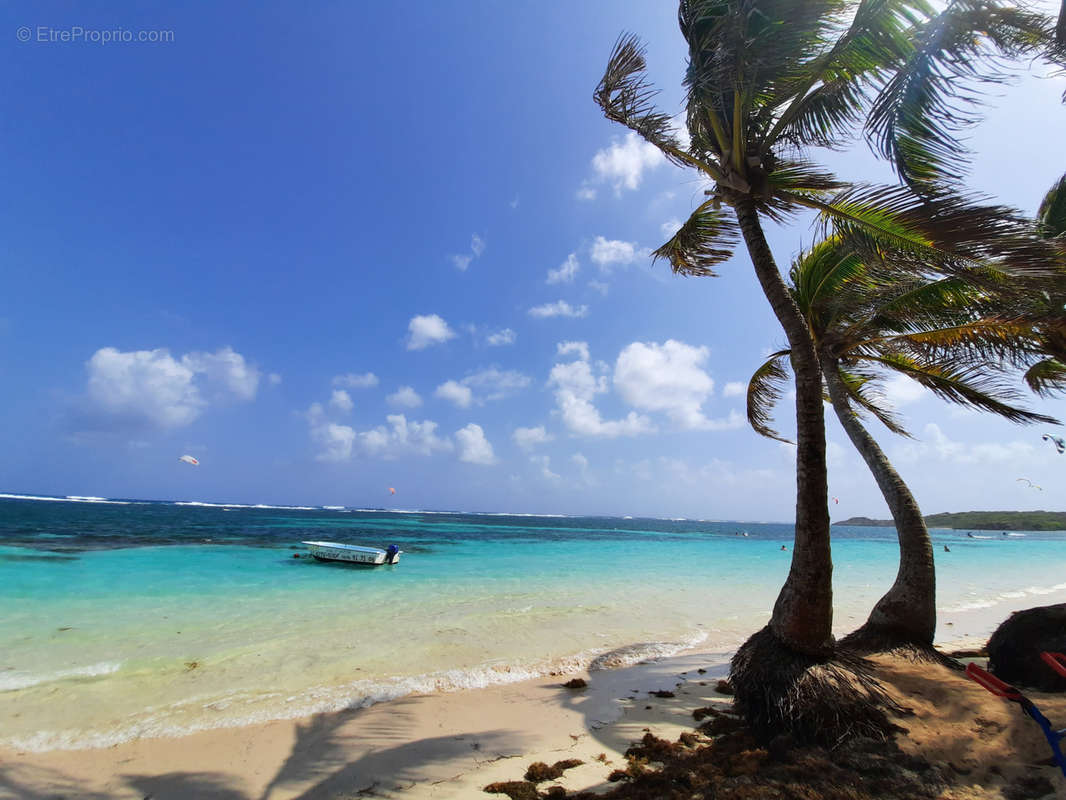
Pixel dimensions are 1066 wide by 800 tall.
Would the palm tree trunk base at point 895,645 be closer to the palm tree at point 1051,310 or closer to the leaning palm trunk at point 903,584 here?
the leaning palm trunk at point 903,584

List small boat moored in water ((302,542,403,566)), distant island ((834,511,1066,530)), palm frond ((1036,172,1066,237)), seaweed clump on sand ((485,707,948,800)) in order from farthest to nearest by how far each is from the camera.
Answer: distant island ((834,511,1066,530)) < small boat moored in water ((302,542,403,566)) < palm frond ((1036,172,1066,237)) < seaweed clump on sand ((485,707,948,800))

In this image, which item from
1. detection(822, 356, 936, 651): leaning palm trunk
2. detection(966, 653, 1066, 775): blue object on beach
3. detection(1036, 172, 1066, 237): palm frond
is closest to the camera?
detection(966, 653, 1066, 775): blue object on beach

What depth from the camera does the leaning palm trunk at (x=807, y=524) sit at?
423 centimetres

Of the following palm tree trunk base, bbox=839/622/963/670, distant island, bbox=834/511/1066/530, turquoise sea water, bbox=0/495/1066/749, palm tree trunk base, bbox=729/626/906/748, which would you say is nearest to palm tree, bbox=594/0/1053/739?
palm tree trunk base, bbox=729/626/906/748

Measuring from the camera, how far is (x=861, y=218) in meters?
4.63

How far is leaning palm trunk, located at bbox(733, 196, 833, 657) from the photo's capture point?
167 inches

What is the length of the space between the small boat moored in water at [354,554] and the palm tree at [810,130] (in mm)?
16727

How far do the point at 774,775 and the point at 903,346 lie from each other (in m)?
5.88

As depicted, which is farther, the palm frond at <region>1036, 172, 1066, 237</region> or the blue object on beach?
the palm frond at <region>1036, 172, 1066, 237</region>

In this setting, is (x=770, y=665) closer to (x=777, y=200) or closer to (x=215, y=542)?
(x=777, y=200)

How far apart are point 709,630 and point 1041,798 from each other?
7293 millimetres

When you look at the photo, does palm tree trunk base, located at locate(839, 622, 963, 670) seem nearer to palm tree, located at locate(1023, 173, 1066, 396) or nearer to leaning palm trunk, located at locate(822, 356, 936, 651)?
leaning palm trunk, located at locate(822, 356, 936, 651)

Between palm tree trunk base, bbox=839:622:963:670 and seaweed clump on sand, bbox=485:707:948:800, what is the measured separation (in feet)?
6.00

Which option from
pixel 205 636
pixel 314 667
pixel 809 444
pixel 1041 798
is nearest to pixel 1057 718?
pixel 1041 798
